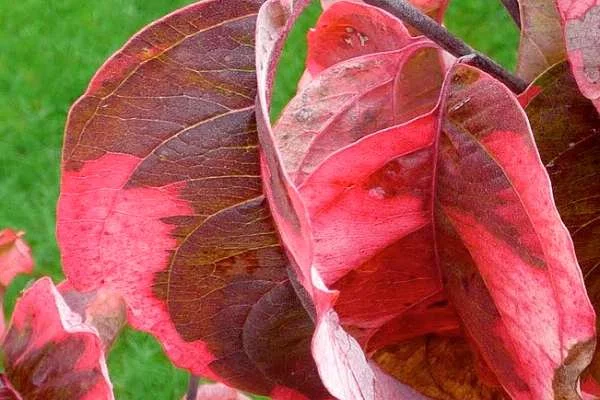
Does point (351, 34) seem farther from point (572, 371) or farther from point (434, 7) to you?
point (572, 371)

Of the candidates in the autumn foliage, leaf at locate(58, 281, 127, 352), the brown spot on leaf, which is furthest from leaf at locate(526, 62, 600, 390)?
leaf at locate(58, 281, 127, 352)

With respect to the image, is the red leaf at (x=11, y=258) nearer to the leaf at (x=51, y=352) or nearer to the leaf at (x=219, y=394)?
the leaf at (x=51, y=352)

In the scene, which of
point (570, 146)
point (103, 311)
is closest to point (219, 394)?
point (103, 311)

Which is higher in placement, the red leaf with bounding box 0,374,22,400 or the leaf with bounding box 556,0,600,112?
the leaf with bounding box 556,0,600,112

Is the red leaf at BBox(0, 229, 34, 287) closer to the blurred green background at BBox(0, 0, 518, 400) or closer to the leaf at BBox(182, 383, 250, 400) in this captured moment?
the leaf at BBox(182, 383, 250, 400)

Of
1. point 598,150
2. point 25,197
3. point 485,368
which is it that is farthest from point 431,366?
point 25,197
